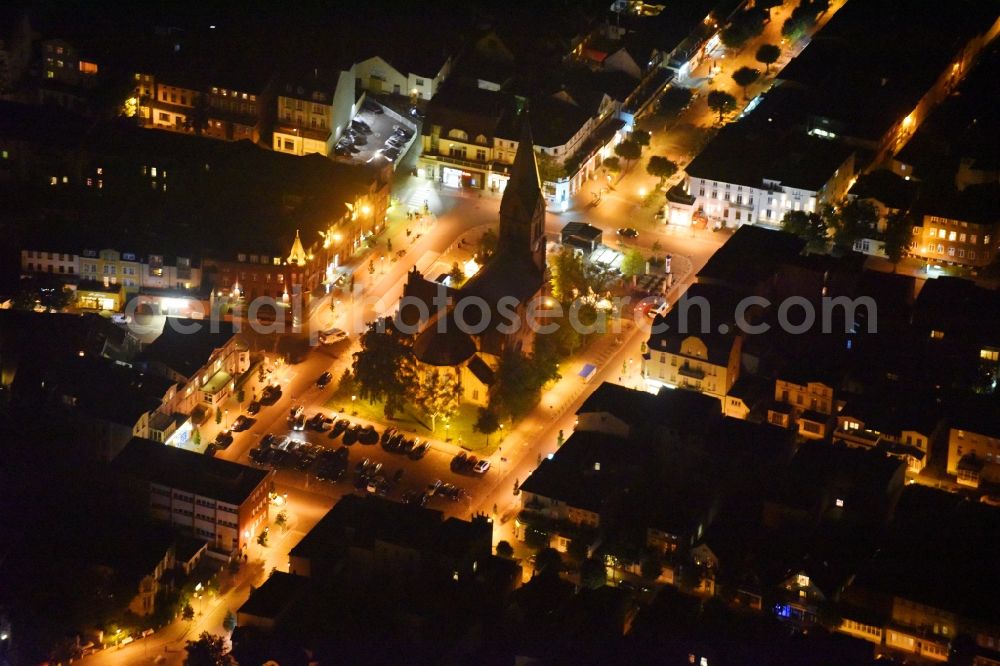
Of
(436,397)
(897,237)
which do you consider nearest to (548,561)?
(436,397)

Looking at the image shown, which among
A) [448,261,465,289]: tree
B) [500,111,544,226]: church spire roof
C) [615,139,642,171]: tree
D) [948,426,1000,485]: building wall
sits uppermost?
[615,139,642,171]: tree

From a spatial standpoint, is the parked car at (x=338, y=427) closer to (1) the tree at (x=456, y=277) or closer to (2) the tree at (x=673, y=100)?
(1) the tree at (x=456, y=277)

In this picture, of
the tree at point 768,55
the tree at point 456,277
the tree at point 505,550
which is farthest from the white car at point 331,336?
the tree at point 768,55

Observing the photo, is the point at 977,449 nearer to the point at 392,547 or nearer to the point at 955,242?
the point at 955,242

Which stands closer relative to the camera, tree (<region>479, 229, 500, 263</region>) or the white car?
the white car

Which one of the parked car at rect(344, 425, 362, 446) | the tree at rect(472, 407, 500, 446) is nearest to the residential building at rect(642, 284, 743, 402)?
the tree at rect(472, 407, 500, 446)

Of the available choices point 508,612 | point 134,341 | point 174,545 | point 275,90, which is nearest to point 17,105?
point 275,90

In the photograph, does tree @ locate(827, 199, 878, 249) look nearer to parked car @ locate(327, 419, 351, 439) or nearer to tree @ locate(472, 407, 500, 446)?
tree @ locate(472, 407, 500, 446)

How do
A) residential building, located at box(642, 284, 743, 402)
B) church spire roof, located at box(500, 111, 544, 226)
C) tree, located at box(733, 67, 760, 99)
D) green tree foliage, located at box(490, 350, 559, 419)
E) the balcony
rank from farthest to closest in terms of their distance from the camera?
tree, located at box(733, 67, 760, 99) → church spire roof, located at box(500, 111, 544, 226) → the balcony → residential building, located at box(642, 284, 743, 402) → green tree foliage, located at box(490, 350, 559, 419)
